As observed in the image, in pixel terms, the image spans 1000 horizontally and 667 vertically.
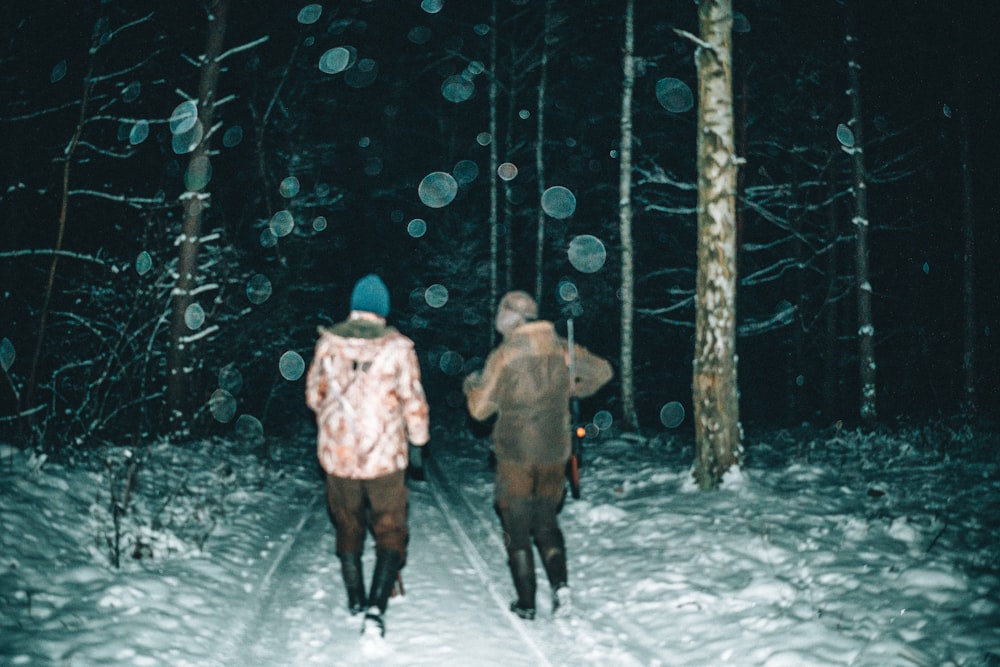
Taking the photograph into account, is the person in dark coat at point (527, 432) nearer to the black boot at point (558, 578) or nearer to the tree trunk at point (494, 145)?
the black boot at point (558, 578)

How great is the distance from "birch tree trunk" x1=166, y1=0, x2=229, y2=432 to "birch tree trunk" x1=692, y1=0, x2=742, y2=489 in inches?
351

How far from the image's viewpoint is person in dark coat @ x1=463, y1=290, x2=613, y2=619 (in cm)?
464

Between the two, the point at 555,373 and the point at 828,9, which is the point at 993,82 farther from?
the point at 555,373

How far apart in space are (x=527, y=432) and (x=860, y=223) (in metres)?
12.2

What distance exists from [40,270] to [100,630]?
7.88 meters

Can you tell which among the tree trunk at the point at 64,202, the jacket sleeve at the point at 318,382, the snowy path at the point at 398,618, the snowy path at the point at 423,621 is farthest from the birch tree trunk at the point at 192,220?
the jacket sleeve at the point at 318,382

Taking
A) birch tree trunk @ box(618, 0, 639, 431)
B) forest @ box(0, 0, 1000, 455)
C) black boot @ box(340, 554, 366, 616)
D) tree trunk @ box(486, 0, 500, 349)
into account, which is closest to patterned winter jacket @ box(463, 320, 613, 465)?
black boot @ box(340, 554, 366, 616)

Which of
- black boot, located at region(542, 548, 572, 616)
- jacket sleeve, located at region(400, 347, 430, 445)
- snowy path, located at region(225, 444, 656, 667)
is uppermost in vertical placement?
jacket sleeve, located at region(400, 347, 430, 445)

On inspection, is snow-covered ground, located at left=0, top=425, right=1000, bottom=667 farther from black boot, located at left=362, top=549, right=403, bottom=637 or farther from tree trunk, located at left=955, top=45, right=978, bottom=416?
tree trunk, located at left=955, top=45, right=978, bottom=416

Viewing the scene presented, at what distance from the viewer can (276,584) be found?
214 inches

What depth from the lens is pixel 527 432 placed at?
4637mm

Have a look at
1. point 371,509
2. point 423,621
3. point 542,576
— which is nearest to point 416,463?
point 371,509

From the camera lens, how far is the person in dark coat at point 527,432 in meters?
4.64

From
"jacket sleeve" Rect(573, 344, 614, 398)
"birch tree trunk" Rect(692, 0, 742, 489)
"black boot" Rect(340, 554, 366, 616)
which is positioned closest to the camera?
"black boot" Rect(340, 554, 366, 616)
